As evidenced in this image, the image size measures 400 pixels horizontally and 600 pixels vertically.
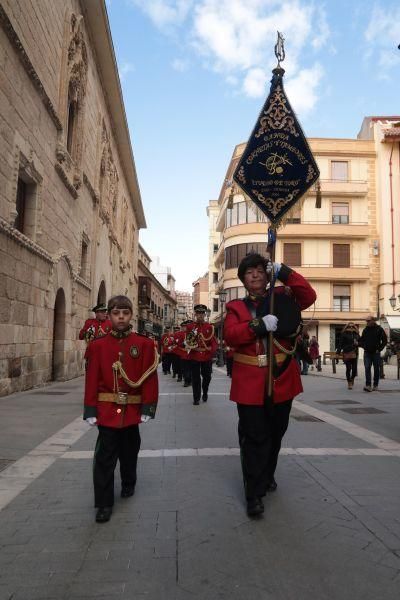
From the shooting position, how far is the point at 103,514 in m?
3.22

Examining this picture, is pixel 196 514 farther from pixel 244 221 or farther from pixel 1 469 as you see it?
pixel 244 221

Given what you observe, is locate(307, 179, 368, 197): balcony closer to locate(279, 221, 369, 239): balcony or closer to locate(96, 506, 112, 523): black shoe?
locate(279, 221, 369, 239): balcony

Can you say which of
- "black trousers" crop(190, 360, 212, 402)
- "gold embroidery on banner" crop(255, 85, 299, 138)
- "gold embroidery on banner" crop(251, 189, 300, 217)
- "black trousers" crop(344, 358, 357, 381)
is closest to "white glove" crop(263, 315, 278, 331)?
"gold embroidery on banner" crop(251, 189, 300, 217)

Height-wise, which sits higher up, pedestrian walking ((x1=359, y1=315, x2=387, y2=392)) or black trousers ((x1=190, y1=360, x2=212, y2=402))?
pedestrian walking ((x1=359, y1=315, x2=387, y2=392))

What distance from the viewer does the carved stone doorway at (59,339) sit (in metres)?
14.5

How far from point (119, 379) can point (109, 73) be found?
21.4 metres

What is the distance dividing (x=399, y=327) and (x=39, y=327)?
2294cm

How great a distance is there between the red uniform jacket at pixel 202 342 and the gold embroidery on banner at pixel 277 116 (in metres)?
4.75

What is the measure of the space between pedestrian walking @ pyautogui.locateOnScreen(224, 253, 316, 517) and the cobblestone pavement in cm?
33

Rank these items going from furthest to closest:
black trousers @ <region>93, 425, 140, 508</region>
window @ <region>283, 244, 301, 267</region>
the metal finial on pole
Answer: window @ <region>283, 244, 301, 267</region> < the metal finial on pole < black trousers @ <region>93, 425, 140, 508</region>

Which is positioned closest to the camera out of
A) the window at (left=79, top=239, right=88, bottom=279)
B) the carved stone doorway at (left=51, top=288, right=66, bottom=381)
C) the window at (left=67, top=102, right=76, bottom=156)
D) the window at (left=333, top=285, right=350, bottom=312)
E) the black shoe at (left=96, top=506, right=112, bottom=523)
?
the black shoe at (left=96, top=506, right=112, bottom=523)

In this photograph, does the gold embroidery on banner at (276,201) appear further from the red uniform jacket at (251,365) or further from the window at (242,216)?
the window at (242,216)

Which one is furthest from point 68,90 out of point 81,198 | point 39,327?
point 39,327

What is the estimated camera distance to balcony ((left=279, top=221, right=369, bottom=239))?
38812 mm
